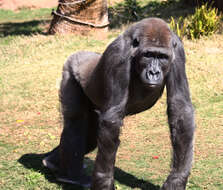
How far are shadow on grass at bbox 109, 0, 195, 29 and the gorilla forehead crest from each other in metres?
8.85

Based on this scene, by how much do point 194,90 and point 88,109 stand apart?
3769mm

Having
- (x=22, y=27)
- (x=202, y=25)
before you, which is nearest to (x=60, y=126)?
(x=202, y=25)

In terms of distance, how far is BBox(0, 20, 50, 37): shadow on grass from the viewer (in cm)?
1350

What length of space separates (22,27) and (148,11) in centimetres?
462

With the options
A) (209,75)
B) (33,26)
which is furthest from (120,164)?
(33,26)

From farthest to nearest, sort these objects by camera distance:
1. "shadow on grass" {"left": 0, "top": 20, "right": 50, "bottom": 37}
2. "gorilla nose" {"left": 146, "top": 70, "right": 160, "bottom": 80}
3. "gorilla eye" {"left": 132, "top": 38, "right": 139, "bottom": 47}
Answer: "shadow on grass" {"left": 0, "top": 20, "right": 50, "bottom": 37}
"gorilla eye" {"left": 132, "top": 38, "right": 139, "bottom": 47}
"gorilla nose" {"left": 146, "top": 70, "right": 160, "bottom": 80}

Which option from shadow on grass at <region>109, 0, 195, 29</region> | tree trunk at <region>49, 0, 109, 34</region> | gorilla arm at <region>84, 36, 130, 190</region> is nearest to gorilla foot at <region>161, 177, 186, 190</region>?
gorilla arm at <region>84, 36, 130, 190</region>

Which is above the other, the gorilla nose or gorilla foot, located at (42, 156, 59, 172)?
the gorilla nose

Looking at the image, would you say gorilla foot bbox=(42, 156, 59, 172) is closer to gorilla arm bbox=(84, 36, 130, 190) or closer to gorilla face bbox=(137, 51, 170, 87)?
gorilla arm bbox=(84, 36, 130, 190)

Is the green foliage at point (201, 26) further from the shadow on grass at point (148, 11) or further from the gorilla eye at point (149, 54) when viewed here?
the gorilla eye at point (149, 54)

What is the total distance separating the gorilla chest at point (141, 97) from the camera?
12.8 ft

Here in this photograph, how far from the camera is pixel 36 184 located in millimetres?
4680

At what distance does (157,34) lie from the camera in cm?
354

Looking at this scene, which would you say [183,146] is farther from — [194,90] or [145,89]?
[194,90]
